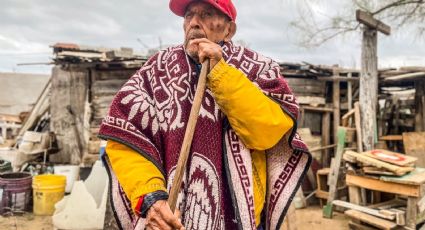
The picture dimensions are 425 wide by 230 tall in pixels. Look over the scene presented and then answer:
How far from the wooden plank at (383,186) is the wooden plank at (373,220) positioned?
1.43 ft

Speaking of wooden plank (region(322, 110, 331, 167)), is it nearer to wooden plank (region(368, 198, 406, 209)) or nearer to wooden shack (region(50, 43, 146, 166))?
wooden plank (region(368, 198, 406, 209))

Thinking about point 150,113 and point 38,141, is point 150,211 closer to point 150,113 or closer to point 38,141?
point 150,113

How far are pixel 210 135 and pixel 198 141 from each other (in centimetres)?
5

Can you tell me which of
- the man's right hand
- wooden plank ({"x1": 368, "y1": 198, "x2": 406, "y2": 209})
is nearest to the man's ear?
the man's right hand

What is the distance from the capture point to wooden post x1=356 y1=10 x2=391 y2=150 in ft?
Result: 23.2

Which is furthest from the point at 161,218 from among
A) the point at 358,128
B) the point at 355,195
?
the point at 358,128

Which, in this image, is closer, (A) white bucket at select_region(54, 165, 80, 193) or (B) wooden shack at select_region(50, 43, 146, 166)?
(A) white bucket at select_region(54, 165, 80, 193)

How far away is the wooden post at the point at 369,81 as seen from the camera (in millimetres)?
7078

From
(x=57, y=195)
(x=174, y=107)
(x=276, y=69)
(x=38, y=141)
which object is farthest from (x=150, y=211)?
(x=38, y=141)

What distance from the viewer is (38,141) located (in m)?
8.08

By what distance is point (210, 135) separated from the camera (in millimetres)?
1433

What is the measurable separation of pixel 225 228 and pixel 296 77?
7665 millimetres

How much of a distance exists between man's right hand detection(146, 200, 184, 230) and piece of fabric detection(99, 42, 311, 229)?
6.1 inches

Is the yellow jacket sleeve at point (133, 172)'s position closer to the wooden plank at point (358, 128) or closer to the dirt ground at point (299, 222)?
the dirt ground at point (299, 222)
